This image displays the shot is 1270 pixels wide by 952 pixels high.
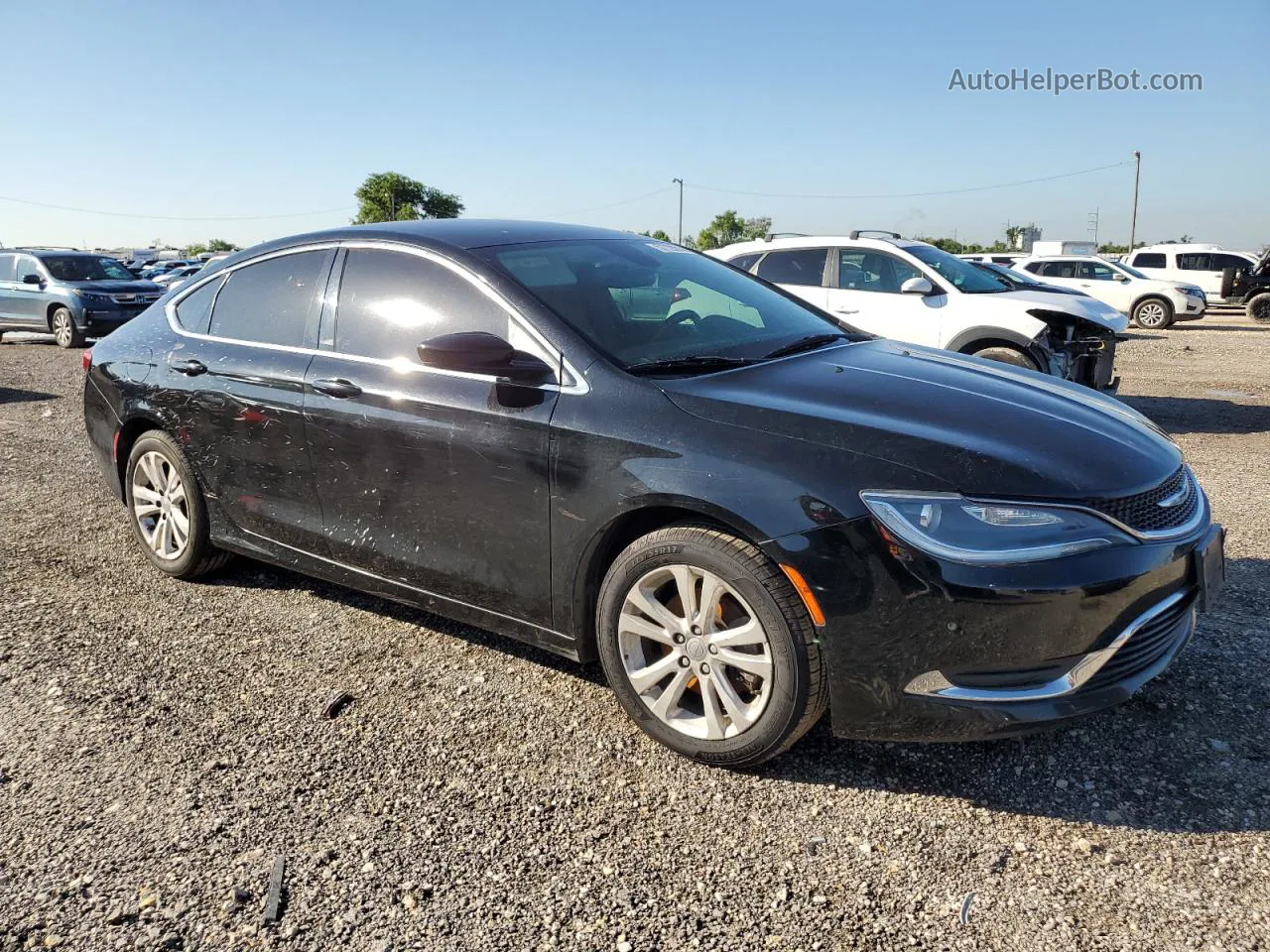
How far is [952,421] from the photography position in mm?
2908

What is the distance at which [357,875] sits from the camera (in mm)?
2490

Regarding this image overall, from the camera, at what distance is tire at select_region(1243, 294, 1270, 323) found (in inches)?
869

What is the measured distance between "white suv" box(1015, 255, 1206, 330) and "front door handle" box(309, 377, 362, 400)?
2072 centimetres

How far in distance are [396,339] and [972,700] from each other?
2.37 m

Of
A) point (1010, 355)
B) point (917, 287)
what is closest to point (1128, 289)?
point (1010, 355)

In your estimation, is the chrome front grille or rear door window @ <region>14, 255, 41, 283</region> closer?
the chrome front grille

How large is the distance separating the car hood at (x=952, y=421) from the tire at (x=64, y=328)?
1659 cm

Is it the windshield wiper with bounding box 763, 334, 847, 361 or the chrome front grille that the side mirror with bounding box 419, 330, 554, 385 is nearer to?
the windshield wiper with bounding box 763, 334, 847, 361

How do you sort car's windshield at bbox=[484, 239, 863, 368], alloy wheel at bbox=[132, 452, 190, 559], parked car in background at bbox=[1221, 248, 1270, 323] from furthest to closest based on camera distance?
parked car in background at bbox=[1221, 248, 1270, 323] → alloy wheel at bbox=[132, 452, 190, 559] → car's windshield at bbox=[484, 239, 863, 368]

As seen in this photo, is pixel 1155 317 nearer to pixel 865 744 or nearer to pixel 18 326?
pixel 865 744

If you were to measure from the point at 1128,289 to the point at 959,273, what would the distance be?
1492 centimetres

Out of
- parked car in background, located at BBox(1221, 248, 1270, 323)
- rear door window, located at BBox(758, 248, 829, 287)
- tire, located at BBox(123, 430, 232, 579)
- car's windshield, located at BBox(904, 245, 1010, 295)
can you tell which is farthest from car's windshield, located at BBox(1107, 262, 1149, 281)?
tire, located at BBox(123, 430, 232, 579)

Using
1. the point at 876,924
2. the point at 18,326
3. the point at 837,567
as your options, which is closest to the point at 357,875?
the point at 876,924

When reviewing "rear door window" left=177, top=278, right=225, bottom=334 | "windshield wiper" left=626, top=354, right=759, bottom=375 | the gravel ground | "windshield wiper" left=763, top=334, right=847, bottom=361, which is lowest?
the gravel ground
